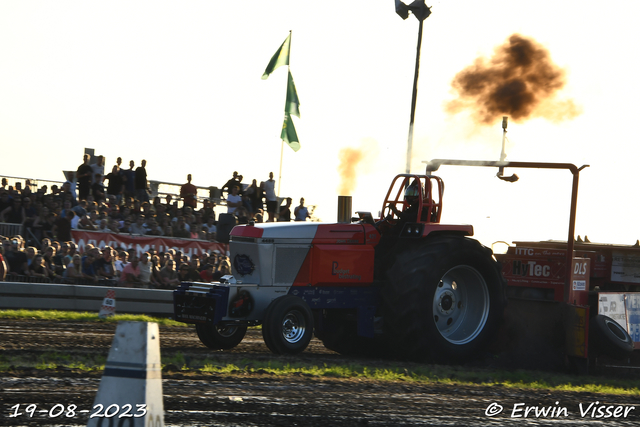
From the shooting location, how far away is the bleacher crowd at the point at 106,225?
14844 millimetres

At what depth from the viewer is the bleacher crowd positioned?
48.7 feet

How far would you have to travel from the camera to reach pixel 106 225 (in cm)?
1652

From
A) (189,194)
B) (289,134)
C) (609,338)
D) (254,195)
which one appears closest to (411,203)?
(609,338)

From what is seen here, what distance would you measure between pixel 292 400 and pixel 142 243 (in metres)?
11.0

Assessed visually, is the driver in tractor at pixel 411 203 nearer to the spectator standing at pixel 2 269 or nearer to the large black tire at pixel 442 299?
the large black tire at pixel 442 299

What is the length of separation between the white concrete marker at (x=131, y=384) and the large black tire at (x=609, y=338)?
7412 mm

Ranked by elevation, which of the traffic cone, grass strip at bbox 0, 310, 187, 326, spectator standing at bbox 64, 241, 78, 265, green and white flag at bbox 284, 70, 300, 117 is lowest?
grass strip at bbox 0, 310, 187, 326

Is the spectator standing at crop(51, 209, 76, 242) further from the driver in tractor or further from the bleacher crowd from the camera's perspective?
the driver in tractor

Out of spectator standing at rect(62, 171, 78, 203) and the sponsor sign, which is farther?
spectator standing at rect(62, 171, 78, 203)

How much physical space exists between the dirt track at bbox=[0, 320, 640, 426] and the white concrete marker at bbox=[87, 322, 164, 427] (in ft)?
4.31

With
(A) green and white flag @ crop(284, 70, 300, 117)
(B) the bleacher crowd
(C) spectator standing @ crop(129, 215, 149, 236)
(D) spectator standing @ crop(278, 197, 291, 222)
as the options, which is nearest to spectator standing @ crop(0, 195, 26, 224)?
(B) the bleacher crowd

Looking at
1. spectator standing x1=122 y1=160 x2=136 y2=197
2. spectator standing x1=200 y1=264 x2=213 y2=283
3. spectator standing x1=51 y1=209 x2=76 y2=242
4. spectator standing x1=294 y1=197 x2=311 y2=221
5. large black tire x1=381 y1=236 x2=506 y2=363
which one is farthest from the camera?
spectator standing x1=294 y1=197 x2=311 y2=221

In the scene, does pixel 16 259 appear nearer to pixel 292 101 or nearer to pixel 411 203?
pixel 411 203

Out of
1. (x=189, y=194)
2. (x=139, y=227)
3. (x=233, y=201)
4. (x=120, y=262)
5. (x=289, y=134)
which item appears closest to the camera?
(x=120, y=262)
